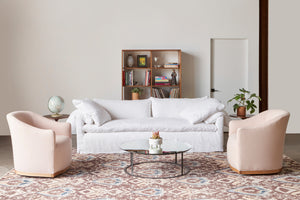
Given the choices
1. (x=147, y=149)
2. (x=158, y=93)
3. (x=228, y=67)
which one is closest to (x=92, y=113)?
(x=147, y=149)

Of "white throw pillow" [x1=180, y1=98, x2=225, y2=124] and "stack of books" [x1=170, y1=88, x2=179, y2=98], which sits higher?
"stack of books" [x1=170, y1=88, x2=179, y2=98]

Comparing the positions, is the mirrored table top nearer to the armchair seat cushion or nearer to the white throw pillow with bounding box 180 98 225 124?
the armchair seat cushion

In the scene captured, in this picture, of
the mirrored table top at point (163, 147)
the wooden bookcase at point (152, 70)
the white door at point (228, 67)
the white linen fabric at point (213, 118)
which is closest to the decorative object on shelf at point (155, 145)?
the mirrored table top at point (163, 147)

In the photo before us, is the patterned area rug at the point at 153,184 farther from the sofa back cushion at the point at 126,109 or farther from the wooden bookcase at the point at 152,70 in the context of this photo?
the wooden bookcase at the point at 152,70

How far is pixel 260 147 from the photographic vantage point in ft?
13.4

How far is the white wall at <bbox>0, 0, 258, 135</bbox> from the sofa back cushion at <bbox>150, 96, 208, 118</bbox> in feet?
5.33

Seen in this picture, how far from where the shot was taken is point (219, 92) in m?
7.59

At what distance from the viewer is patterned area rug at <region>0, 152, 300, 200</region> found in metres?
3.46

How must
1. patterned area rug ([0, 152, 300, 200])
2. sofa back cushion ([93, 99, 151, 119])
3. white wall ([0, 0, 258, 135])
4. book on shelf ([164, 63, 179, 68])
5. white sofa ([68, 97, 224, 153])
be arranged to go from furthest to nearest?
white wall ([0, 0, 258, 135])
book on shelf ([164, 63, 179, 68])
sofa back cushion ([93, 99, 151, 119])
white sofa ([68, 97, 224, 153])
patterned area rug ([0, 152, 300, 200])

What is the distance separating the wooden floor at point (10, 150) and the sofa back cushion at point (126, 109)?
0.92 m

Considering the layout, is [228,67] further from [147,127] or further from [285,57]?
[147,127]

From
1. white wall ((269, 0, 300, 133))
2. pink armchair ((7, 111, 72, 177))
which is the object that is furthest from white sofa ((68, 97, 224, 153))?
white wall ((269, 0, 300, 133))

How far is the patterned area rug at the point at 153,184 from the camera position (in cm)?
346

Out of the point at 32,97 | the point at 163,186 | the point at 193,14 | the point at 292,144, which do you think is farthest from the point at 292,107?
the point at 32,97
